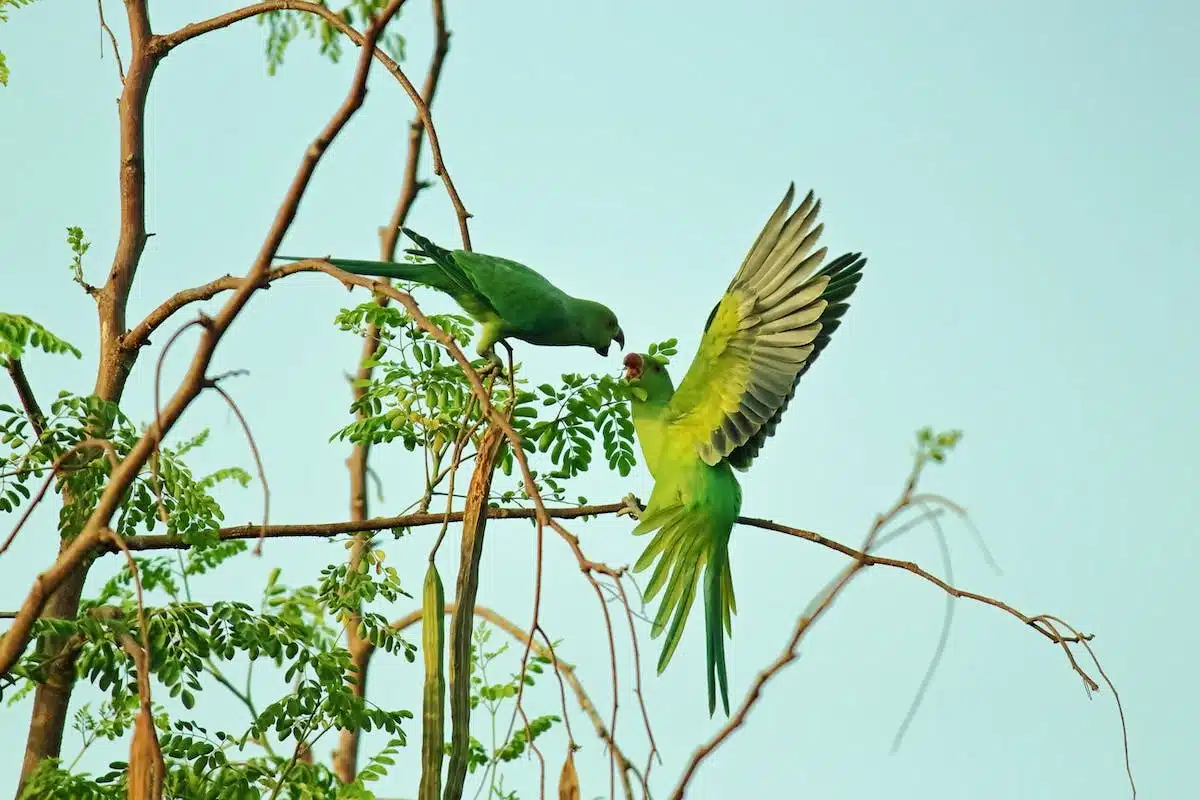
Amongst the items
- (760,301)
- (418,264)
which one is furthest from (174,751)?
(760,301)

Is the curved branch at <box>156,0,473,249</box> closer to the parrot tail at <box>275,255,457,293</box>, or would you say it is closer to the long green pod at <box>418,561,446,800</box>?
the parrot tail at <box>275,255,457,293</box>

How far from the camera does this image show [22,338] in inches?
117

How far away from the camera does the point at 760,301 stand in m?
3.89

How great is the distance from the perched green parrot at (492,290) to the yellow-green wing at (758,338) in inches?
18.3

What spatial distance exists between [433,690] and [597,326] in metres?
2.21

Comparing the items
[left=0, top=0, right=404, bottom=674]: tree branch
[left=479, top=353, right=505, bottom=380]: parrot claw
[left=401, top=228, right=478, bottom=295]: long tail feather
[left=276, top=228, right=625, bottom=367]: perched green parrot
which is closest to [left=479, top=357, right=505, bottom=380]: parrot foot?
[left=479, top=353, right=505, bottom=380]: parrot claw

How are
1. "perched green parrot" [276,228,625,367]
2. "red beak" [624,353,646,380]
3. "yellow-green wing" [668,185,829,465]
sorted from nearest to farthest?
"perched green parrot" [276,228,625,367]
"yellow-green wing" [668,185,829,465]
"red beak" [624,353,646,380]

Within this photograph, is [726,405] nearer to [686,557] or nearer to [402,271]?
[686,557]

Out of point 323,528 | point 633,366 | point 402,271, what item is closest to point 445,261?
point 402,271

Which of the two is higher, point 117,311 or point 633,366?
point 633,366

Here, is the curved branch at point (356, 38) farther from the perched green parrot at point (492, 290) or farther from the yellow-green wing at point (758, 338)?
the yellow-green wing at point (758, 338)

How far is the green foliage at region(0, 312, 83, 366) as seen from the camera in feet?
9.57

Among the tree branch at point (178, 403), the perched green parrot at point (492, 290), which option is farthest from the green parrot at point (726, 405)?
the tree branch at point (178, 403)

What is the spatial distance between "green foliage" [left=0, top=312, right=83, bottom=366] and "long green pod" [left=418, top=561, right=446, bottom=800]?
141 centimetres
